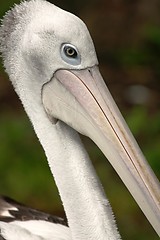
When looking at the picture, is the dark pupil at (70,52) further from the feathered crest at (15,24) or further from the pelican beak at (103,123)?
the feathered crest at (15,24)

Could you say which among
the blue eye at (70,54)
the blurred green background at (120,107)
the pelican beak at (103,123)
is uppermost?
the blue eye at (70,54)

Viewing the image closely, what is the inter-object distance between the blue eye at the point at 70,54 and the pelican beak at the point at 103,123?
2.2 inches

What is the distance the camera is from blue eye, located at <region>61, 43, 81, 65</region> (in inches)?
158

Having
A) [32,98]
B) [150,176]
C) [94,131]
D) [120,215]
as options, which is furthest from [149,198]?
[120,215]

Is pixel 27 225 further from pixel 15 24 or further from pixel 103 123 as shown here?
pixel 15 24

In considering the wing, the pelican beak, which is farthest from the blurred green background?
the pelican beak

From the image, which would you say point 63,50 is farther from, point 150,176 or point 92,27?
point 92,27

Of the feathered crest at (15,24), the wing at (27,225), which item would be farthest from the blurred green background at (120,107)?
the feathered crest at (15,24)

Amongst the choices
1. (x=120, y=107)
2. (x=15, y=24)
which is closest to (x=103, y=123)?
(x=15, y=24)

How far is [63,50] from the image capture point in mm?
4039

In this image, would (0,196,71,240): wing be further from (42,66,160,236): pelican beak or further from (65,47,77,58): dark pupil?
(65,47,77,58): dark pupil

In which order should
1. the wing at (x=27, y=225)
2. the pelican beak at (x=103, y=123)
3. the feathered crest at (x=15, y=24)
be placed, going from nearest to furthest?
the pelican beak at (x=103, y=123) < the feathered crest at (x=15, y=24) < the wing at (x=27, y=225)

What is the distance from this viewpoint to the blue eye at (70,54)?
400 cm

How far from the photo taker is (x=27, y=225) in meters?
4.83
